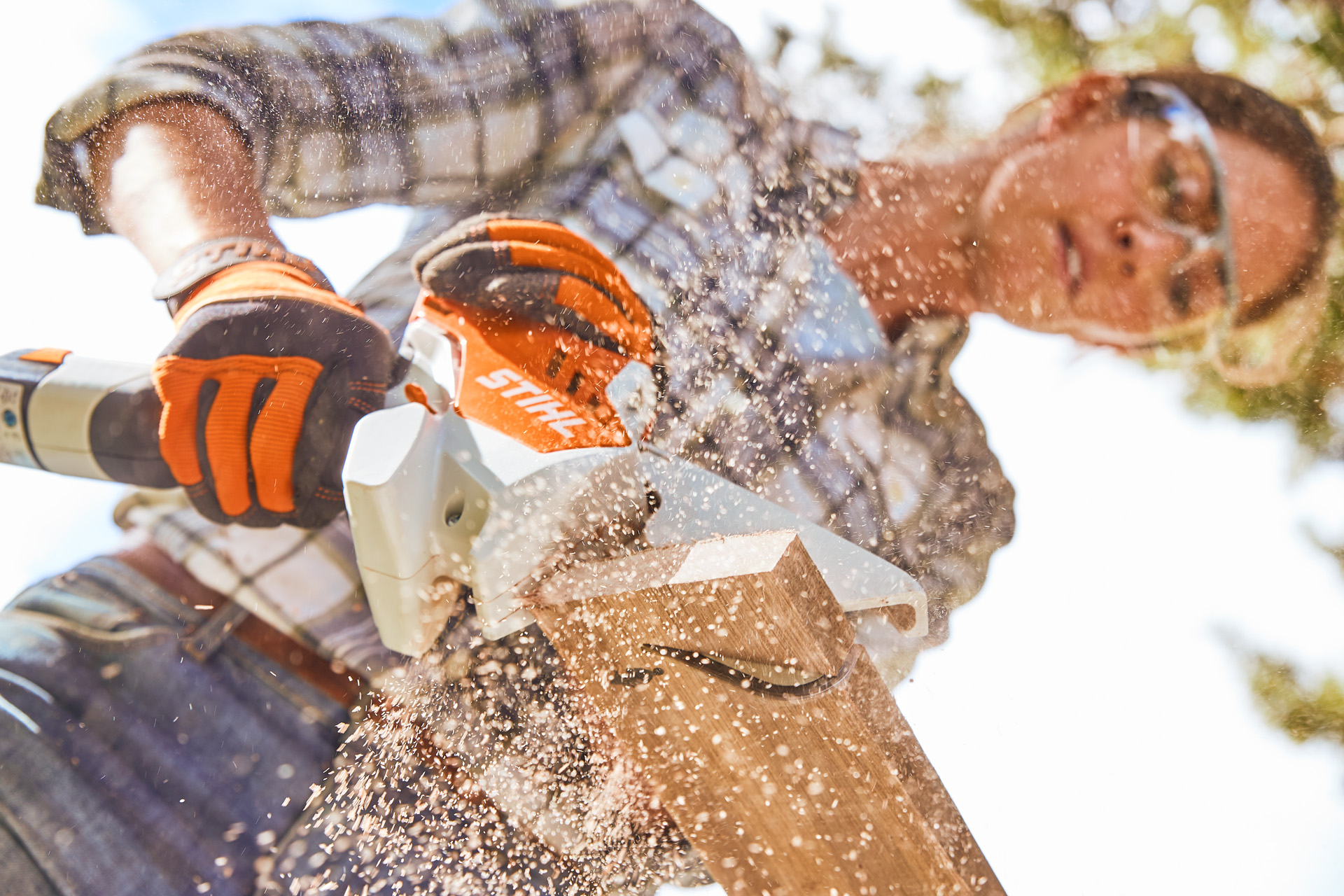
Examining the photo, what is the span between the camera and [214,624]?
0.54m

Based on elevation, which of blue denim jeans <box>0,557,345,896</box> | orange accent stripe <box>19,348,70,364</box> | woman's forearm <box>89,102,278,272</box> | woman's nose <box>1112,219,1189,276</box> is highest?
woman's forearm <box>89,102,278,272</box>

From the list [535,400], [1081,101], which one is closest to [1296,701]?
[1081,101]

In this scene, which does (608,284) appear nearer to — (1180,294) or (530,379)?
(530,379)

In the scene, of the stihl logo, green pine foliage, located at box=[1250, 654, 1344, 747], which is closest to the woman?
the stihl logo

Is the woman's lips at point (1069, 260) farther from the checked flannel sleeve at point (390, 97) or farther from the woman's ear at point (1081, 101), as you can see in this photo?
the checked flannel sleeve at point (390, 97)

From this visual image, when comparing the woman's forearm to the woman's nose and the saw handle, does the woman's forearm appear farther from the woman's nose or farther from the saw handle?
the woman's nose

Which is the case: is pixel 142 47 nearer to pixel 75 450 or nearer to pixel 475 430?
pixel 75 450

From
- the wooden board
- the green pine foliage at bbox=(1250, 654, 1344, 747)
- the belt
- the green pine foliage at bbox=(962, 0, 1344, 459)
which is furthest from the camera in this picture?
the green pine foliage at bbox=(1250, 654, 1344, 747)

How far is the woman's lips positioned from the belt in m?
0.90

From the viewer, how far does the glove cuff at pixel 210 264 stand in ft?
1.50

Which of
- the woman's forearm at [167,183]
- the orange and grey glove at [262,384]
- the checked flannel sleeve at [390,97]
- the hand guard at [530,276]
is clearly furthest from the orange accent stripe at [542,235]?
the checked flannel sleeve at [390,97]

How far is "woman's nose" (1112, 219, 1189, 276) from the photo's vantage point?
73cm

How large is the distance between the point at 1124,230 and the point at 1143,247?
0.03 m

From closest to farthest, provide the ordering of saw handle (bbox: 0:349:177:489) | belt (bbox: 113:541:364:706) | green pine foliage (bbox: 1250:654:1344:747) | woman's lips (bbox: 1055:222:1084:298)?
saw handle (bbox: 0:349:177:489), belt (bbox: 113:541:364:706), woman's lips (bbox: 1055:222:1084:298), green pine foliage (bbox: 1250:654:1344:747)
